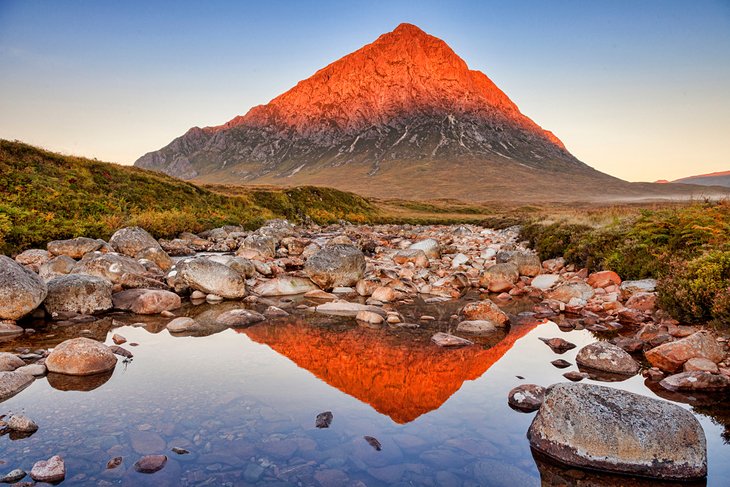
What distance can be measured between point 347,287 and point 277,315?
14.3 ft

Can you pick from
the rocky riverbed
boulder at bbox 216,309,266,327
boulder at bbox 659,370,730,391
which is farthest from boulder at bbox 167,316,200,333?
boulder at bbox 659,370,730,391

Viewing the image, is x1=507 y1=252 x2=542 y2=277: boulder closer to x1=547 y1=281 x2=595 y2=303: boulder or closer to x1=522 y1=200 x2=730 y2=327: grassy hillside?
x1=522 y1=200 x2=730 y2=327: grassy hillside

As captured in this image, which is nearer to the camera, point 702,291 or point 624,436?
point 624,436

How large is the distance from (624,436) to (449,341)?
5184mm


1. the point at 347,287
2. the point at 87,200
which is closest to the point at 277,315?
the point at 347,287

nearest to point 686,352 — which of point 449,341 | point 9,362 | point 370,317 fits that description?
point 449,341

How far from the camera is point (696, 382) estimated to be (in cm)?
789

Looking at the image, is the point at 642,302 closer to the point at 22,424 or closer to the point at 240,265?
the point at 240,265

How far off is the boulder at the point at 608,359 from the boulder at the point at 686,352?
0.46m

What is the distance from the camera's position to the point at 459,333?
11602mm

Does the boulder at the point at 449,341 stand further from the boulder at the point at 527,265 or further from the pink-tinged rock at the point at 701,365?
the boulder at the point at 527,265

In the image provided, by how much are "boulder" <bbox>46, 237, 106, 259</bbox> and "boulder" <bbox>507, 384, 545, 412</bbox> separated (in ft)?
53.5

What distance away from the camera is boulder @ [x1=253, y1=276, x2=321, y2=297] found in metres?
15.7

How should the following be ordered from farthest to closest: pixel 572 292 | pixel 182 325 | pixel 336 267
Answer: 1. pixel 336 267
2. pixel 572 292
3. pixel 182 325
